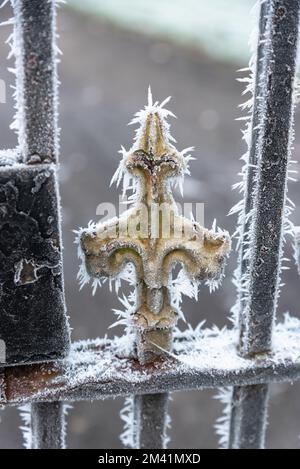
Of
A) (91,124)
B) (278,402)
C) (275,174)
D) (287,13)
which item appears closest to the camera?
(287,13)

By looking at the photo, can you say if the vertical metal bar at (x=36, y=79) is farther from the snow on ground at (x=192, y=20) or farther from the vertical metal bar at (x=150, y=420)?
the snow on ground at (x=192, y=20)

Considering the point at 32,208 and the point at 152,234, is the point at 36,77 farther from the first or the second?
the point at 152,234

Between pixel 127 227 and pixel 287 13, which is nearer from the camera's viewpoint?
pixel 287 13

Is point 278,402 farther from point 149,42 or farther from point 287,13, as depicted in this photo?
point 149,42

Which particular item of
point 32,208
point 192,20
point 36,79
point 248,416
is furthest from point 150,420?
point 192,20
